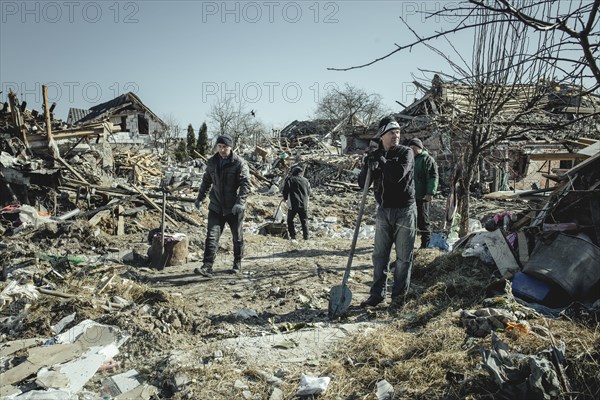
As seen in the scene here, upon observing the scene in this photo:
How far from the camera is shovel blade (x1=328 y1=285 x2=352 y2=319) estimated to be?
14.1 feet

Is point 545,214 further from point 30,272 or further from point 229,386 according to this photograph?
point 30,272

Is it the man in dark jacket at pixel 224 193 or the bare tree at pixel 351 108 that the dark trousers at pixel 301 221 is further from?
the bare tree at pixel 351 108

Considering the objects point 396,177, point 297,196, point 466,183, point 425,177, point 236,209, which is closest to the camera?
point 396,177

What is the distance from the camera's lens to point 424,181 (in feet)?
21.0

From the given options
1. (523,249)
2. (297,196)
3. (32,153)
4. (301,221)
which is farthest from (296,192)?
(32,153)

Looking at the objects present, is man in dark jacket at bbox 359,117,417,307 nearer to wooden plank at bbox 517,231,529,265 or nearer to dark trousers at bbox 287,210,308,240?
wooden plank at bbox 517,231,529,265

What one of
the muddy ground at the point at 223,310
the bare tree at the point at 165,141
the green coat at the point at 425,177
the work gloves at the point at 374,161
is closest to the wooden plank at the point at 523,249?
the muddy ground at the point at 223,310

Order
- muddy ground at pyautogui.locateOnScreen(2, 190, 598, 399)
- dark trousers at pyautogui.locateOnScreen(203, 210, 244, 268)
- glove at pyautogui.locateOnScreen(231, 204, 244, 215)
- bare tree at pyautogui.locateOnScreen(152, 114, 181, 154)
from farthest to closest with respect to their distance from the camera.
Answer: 1. bare tree at pyautogui.locateOnScreen(152, 114, 181, 154)
2. dark trousers at pyautogui.locateOnScreen(203, 210, 244, 268)
3. glove at pyautogui.locateOnScreen(231, 204, 244, 215)
4. muddy ground at pyautogui.locateOnScreen(2, 190, 598, 399)

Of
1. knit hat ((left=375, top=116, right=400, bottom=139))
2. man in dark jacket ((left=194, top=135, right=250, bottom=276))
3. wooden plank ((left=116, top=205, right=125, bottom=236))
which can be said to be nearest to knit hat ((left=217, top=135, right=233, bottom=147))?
man in dark jacket ((left=194, top=135, right=250, bottom=276))

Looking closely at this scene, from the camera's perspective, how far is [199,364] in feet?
10.4

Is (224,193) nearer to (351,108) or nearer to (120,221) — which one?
(120,221)

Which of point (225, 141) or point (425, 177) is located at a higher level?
point (225, 141)

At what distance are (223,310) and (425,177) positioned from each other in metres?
3.60

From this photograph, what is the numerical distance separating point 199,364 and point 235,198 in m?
2.92
